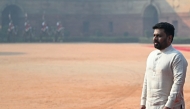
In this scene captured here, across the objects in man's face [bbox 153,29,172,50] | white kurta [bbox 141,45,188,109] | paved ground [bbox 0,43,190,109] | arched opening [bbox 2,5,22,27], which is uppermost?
man's face [bbox 153,29,172,50]

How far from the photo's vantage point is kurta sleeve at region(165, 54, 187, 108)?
16.7ft

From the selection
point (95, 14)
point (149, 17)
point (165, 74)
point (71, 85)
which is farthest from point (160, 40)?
point (95, 14)

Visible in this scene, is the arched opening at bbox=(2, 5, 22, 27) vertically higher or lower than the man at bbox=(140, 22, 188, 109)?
lower

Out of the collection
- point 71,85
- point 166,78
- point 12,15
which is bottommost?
point 71,85

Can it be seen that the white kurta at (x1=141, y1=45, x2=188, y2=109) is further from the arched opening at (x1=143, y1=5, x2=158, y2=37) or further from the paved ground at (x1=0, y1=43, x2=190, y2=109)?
the arched opening at (x1=143, y1=5, x2=158, y2=37)

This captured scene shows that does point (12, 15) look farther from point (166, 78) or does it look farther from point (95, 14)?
point (166, 78)

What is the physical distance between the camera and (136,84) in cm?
1473

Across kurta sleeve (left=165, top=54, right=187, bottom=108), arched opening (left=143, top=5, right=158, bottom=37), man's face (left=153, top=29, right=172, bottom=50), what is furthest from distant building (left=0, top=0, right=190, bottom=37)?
kurta sleeve (left=165, top=54, right=187, bottom=108)

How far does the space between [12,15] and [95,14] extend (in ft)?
30.5

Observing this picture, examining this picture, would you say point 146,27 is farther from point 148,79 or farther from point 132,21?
point 148,79

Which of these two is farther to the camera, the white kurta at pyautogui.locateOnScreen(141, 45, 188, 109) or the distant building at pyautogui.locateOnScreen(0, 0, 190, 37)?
the distant building at pyautogui.locateOnScreen(0, 0, 190, 37)

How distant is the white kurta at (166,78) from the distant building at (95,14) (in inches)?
1882

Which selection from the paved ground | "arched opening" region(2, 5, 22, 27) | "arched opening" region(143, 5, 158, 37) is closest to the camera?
the paved ground

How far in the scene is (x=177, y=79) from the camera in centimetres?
512
